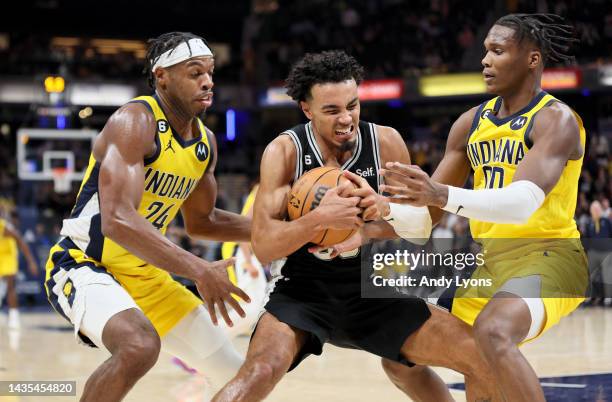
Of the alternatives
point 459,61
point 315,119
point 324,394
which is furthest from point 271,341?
point 459,61

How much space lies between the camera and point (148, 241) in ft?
13.9

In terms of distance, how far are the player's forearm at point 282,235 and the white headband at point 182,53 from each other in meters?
1.14

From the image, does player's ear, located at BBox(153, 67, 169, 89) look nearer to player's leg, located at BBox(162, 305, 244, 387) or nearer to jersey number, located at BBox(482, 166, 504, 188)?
player's leg, located at BBox(162, 305, 244, 387)

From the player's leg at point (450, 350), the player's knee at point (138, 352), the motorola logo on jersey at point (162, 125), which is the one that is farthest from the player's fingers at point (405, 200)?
the motorola logo on jersey at point (162, 125)

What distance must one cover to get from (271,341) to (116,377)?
734 millimetres

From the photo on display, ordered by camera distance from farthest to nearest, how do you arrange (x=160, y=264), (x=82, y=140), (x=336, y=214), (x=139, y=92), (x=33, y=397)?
(x=139, y=92)
(x=82, y=140)
(x=33, y=397)
(x=160, y=264)
(x=336, y=214)

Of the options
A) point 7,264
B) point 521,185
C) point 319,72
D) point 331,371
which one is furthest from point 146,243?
point 7,264

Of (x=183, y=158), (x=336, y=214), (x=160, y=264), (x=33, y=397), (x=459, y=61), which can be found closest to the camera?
(x=336, y=214)

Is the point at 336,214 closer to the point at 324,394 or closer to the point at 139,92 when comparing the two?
the point at 324,394

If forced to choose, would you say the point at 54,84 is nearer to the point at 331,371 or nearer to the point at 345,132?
the point at 331,371

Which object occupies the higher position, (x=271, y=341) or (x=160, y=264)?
(x=160, y=264)

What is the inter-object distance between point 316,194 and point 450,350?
969mm

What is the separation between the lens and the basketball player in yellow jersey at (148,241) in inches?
163

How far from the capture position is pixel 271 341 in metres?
3.94
